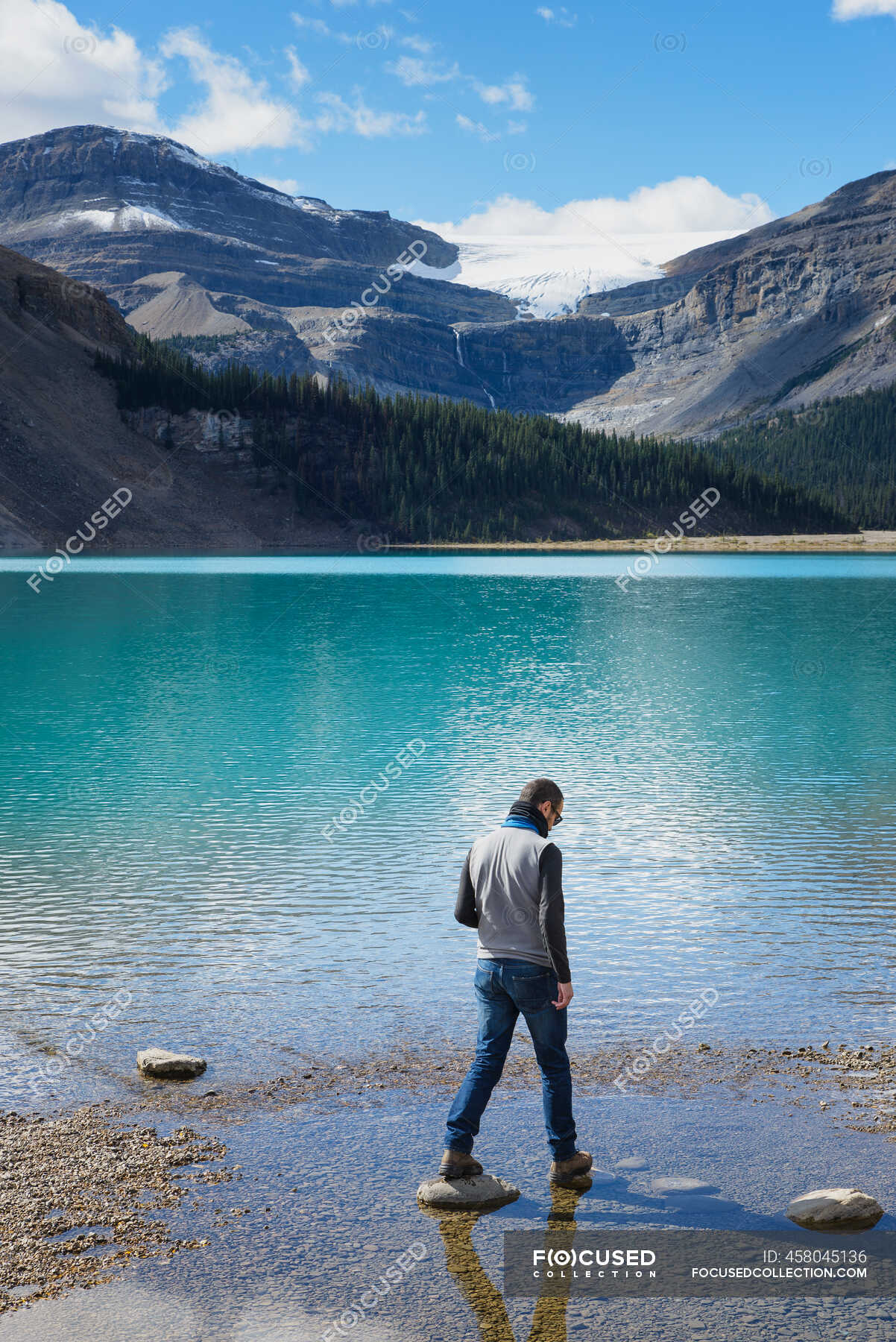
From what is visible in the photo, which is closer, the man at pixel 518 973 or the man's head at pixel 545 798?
the man at pixel 518 973

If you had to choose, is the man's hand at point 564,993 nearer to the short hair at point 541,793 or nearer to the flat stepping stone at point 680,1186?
the short hair at point 541,793

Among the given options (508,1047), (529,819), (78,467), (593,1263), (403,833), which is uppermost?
(78,467)

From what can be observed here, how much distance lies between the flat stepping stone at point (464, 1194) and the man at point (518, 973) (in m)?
0.14

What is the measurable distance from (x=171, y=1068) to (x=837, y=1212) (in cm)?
589

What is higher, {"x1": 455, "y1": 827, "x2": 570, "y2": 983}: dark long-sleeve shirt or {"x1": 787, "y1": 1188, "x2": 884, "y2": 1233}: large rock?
{"x1": 455, "y1": 827, "x2": 570, "y2": 983}: dark long-sleeve shirt

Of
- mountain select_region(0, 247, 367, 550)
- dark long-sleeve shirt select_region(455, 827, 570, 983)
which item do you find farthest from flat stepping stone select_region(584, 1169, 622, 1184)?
mountain select_region(0, 247, 367, 550)

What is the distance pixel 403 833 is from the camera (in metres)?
22.3

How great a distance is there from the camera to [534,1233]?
843 centimetres

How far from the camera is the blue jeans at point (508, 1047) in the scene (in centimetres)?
914

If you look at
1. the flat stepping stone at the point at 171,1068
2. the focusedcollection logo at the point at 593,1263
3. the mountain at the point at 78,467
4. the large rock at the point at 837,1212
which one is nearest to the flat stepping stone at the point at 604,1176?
the focusedcollection logo at the point at 593,1263

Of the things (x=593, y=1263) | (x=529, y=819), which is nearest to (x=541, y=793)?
(x=529, y=819)

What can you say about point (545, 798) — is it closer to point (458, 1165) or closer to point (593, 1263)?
point (458, 1165)

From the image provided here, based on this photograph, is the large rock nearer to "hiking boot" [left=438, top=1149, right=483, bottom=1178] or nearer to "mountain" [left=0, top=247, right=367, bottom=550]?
"hiking boot" [left=438, top=1149, right=483, bottom=1178]

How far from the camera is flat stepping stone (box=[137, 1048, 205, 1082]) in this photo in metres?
11.3
